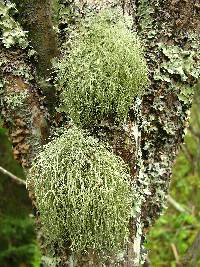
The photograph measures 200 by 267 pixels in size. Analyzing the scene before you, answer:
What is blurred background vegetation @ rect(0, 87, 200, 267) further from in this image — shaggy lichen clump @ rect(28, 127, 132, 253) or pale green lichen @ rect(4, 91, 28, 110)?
shaggy lichen clump @ rect(28, 127, 132, 253)

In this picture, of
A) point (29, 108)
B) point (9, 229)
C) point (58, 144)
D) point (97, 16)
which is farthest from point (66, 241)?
point (9, 229)

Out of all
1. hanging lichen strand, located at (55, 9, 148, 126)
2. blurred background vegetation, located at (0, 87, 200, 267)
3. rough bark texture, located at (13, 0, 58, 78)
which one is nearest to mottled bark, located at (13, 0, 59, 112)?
rough bark texture, located at (13, 0, 58, 78)

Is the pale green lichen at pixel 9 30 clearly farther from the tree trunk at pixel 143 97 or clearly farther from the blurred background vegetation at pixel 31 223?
the blurred background vegetation at pixel 31 223

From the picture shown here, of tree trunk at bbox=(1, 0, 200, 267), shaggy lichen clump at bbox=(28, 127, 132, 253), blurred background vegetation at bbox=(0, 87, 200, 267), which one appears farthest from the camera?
blurred background vegetation at bbox=(0, 87, 200, 267)

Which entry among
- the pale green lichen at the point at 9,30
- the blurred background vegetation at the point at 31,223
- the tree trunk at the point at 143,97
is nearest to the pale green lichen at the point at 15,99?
the tree trunk at the point at 143,97

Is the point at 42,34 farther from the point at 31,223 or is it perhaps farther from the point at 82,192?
the point at 31,223

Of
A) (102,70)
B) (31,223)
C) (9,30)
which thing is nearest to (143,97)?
(102,70)

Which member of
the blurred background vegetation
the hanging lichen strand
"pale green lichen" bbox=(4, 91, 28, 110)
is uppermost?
the hanging lichen strand
